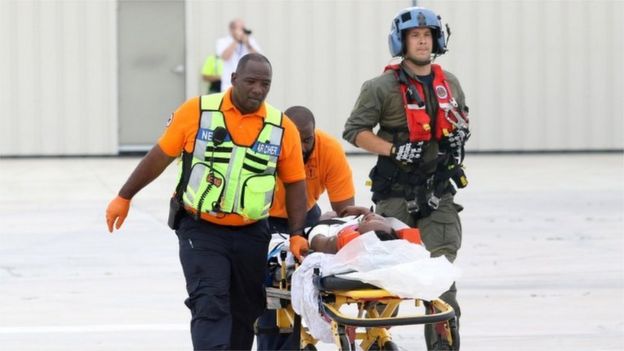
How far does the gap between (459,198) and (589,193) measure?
1537 mm

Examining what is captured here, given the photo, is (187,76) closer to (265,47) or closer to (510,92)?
(265,47)

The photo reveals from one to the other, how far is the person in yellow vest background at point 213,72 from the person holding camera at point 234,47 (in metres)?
0.34

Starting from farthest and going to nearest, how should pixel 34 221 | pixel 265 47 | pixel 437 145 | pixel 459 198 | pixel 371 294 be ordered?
pixel 265 47 → pixel 459 198 → pixel 34 221 → pixel 437 145 → pixel 371 294

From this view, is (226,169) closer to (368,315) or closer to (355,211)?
(355,211)

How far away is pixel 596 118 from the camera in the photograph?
70.0 ft

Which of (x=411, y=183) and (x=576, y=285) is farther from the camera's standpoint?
(x=576, y=285)

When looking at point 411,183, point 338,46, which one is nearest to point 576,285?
point 411,183

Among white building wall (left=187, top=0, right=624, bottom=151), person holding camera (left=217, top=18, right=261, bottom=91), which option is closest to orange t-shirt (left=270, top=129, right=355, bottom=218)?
person holding camera (left=217, top=18, right=261, bottom=91)

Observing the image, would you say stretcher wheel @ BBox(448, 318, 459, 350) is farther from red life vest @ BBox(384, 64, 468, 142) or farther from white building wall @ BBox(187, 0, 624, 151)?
white building wall @ BBox(187, 0, 624, 151)

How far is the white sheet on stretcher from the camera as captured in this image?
20.0 ft

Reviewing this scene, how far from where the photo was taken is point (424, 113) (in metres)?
7.64

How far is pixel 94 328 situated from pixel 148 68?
38.7 ft

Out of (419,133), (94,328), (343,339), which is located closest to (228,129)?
(343,339)

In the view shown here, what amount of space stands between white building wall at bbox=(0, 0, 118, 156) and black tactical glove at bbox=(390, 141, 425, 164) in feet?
43.6
